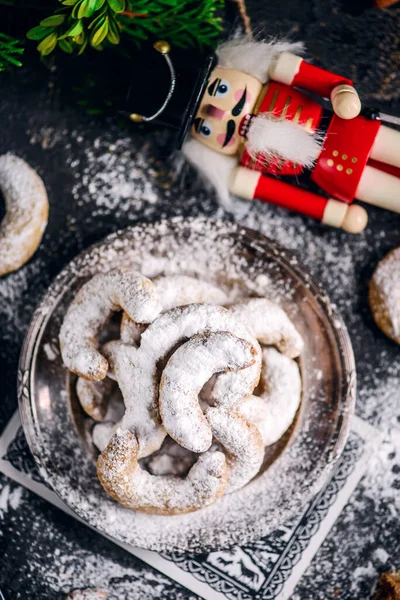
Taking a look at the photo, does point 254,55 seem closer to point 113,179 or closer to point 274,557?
point 113,179

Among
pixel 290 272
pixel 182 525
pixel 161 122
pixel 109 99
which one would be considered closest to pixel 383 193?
pixel 290 272

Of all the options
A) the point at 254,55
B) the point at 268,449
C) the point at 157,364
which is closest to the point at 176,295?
the point at 157,364

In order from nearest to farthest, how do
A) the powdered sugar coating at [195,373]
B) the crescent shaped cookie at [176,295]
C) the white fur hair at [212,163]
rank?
the powdered sugar coating at [195,373] < the crescent shaped cookie at [176,295] < the white fur hair at [212,163]

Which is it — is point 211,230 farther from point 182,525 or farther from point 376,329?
point 182,525

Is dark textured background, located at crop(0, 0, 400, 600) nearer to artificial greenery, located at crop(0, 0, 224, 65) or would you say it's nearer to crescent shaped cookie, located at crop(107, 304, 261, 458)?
artificial greenery, located at crop(0, 0, 224, 65)

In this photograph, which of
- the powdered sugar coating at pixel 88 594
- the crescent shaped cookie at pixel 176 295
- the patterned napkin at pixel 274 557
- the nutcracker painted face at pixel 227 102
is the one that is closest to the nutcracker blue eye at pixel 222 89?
the nutcracker painted face at pixel 227 102

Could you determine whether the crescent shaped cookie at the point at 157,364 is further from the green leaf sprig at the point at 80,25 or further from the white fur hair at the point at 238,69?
the green leaf sprig at the point at 80,25
